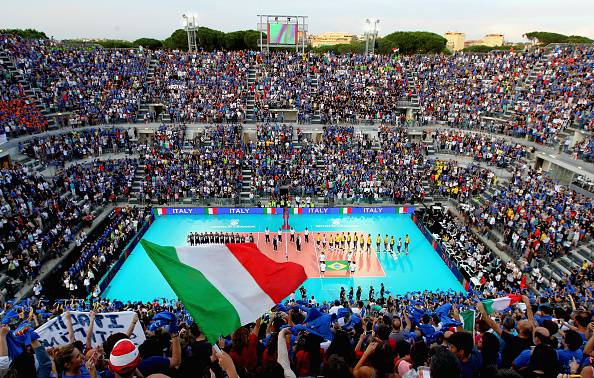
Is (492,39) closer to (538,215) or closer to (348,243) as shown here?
(538,215)

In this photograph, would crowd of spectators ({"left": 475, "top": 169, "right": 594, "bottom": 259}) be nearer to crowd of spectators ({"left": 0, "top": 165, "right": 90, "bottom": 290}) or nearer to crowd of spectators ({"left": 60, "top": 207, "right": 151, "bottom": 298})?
crowd of spectators ({"left": 60, "top": 207, "right": 151, "bottom": 298})

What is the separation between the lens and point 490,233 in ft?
83.4

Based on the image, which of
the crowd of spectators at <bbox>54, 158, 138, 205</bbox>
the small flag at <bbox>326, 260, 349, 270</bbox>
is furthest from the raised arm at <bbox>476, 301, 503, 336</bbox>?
the crowd of spectators at <bbox>54, 158, 138, 205</bbox>

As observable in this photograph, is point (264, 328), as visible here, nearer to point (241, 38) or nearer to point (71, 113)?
point (71, 113)

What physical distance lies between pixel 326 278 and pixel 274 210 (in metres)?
9.64

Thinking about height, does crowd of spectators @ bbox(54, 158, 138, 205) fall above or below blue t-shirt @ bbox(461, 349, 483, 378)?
below

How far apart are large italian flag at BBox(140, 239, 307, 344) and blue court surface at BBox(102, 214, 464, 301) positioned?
13688mm

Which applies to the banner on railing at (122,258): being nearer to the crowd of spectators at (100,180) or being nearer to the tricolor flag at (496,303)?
the crowd of spectators at (100,180)

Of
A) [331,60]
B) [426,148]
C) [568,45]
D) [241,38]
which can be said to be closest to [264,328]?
[426,148]

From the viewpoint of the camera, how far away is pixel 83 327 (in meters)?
7.63

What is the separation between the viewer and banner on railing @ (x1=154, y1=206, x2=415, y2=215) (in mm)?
29641

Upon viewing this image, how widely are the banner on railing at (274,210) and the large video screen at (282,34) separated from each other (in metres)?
25.3

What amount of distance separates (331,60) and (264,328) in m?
41.8

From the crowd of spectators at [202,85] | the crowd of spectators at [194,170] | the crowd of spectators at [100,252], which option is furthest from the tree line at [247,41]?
the crowd of spectators at [100,252]
